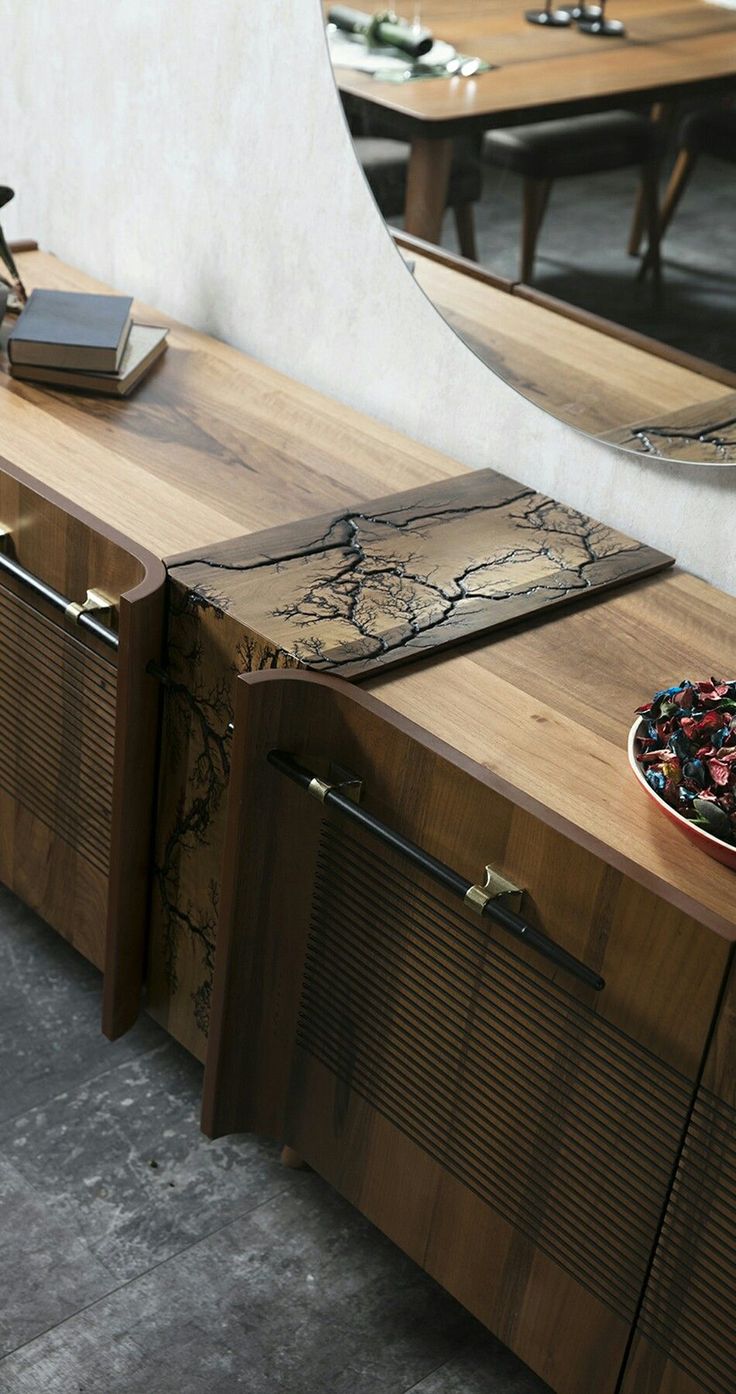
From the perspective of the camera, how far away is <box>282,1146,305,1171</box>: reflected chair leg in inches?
69.7

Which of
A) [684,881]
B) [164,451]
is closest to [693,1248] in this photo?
[684,881]

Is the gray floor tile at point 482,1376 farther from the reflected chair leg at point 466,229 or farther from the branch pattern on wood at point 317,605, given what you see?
the reflected chair leg at point 466,229

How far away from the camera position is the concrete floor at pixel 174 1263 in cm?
155

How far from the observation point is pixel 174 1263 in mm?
1649

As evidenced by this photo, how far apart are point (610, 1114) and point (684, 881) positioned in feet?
0.73

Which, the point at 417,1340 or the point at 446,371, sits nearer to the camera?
the point at 417,1340

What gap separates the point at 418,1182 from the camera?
1.52 meters

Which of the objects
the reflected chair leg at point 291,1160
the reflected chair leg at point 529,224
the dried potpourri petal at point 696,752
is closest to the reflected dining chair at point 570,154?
the reflected chair leg at point 529,224

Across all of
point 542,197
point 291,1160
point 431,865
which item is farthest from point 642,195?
point 291,1160

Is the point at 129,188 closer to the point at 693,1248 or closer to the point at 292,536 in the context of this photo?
the point at 292,536

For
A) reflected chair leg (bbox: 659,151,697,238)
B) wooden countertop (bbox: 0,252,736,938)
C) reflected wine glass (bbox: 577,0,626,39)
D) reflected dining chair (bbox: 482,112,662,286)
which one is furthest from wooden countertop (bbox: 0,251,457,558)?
reflected wine glass (bbox: 577,0,626,39)

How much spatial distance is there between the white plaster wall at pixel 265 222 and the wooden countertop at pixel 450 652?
0.06 metres

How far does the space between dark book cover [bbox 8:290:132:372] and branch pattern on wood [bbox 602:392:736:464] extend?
2.35 feet

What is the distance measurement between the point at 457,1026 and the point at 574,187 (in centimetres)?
91
